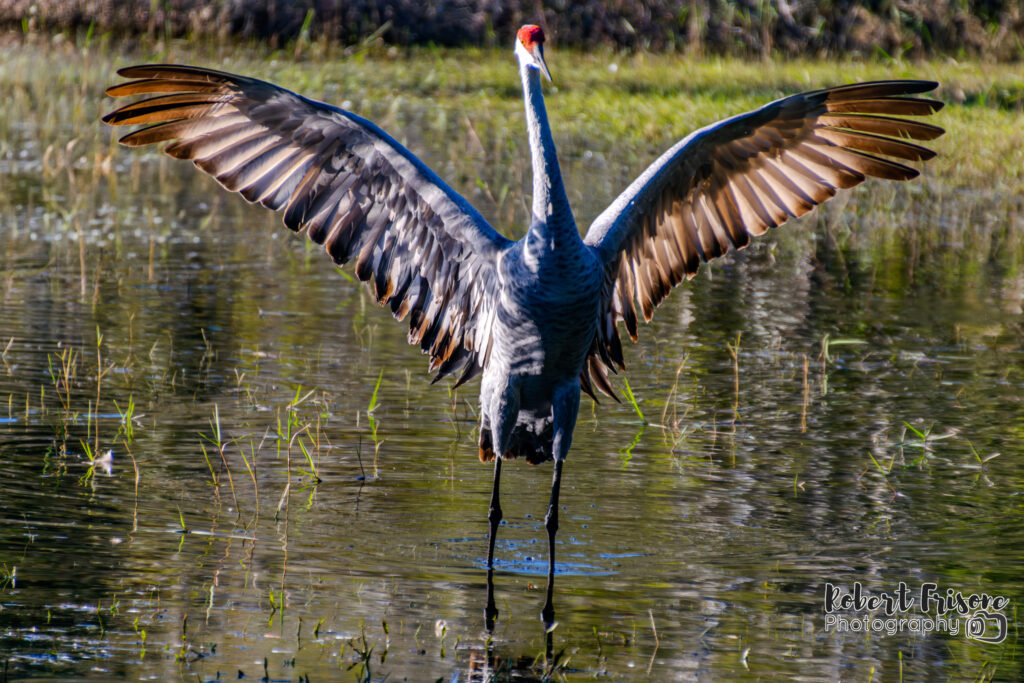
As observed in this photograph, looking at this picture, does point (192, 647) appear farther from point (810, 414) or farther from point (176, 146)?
point (810, 414)

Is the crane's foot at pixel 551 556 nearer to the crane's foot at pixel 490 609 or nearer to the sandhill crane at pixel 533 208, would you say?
the sandhill crane at pixel 533 208

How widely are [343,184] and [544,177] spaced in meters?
0.97

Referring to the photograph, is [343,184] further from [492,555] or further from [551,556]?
[551,556]

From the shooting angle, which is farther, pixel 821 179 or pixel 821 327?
pixel 821 327

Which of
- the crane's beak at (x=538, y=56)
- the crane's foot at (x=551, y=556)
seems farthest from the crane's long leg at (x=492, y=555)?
the crane's beak at (x=538, y=56)

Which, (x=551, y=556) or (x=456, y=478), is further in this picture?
(x=456, y=478)

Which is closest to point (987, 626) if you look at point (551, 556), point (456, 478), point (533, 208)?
point (551, 556)

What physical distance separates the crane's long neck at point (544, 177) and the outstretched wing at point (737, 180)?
54cm

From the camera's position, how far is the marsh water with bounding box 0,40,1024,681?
194 inches

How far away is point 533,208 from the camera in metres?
5.56

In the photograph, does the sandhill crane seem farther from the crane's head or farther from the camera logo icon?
the camera logo icon

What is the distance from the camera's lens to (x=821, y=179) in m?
6.66

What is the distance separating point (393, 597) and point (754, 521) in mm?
1748

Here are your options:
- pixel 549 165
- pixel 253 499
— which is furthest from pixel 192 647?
pixel 549 165
